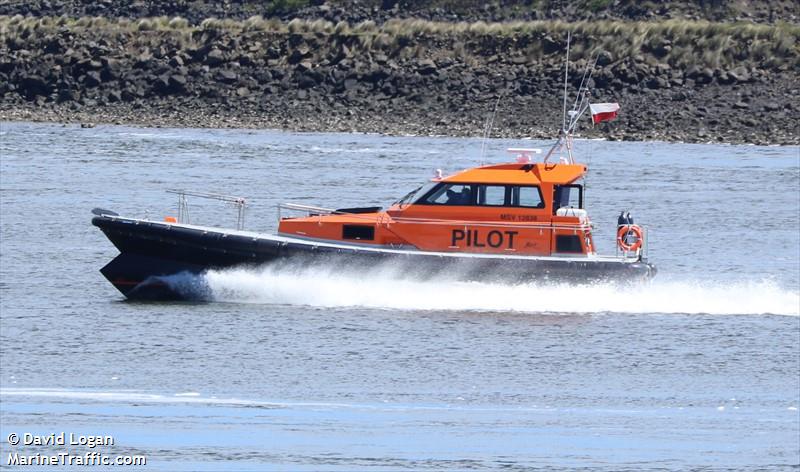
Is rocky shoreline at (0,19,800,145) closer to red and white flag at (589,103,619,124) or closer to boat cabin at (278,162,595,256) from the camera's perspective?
red and white flag at (589,103,619,124)

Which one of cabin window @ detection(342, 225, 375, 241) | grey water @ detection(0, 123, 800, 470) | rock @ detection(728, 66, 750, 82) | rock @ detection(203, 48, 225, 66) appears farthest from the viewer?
rock @ detection(203, 48, 225, 66)

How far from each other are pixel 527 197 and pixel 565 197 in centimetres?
56

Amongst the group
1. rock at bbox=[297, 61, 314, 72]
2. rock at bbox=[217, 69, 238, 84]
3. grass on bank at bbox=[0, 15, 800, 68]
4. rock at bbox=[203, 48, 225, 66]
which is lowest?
rock at bbox=[217, 69, 238, 84]

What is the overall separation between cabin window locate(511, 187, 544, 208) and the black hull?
29.9 inches

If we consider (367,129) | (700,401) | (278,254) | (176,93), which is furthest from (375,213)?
(176,93)

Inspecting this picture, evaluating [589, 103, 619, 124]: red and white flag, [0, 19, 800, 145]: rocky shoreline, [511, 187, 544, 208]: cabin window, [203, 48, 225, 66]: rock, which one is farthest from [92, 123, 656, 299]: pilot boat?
[203, 48, 225, 66]: rock

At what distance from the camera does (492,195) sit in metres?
21.1

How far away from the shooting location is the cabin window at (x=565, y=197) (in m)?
21.1

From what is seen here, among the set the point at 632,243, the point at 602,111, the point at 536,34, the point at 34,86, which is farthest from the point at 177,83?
the point at 632,243

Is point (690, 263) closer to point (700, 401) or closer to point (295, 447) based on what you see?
point (700, 401)

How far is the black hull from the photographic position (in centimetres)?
2106

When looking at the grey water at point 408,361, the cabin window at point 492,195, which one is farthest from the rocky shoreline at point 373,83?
the cabin window at point 492,195

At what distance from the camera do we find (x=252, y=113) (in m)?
53.2

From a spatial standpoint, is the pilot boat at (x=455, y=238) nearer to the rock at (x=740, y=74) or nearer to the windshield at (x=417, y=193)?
the windshield at (x=417, y=193)
